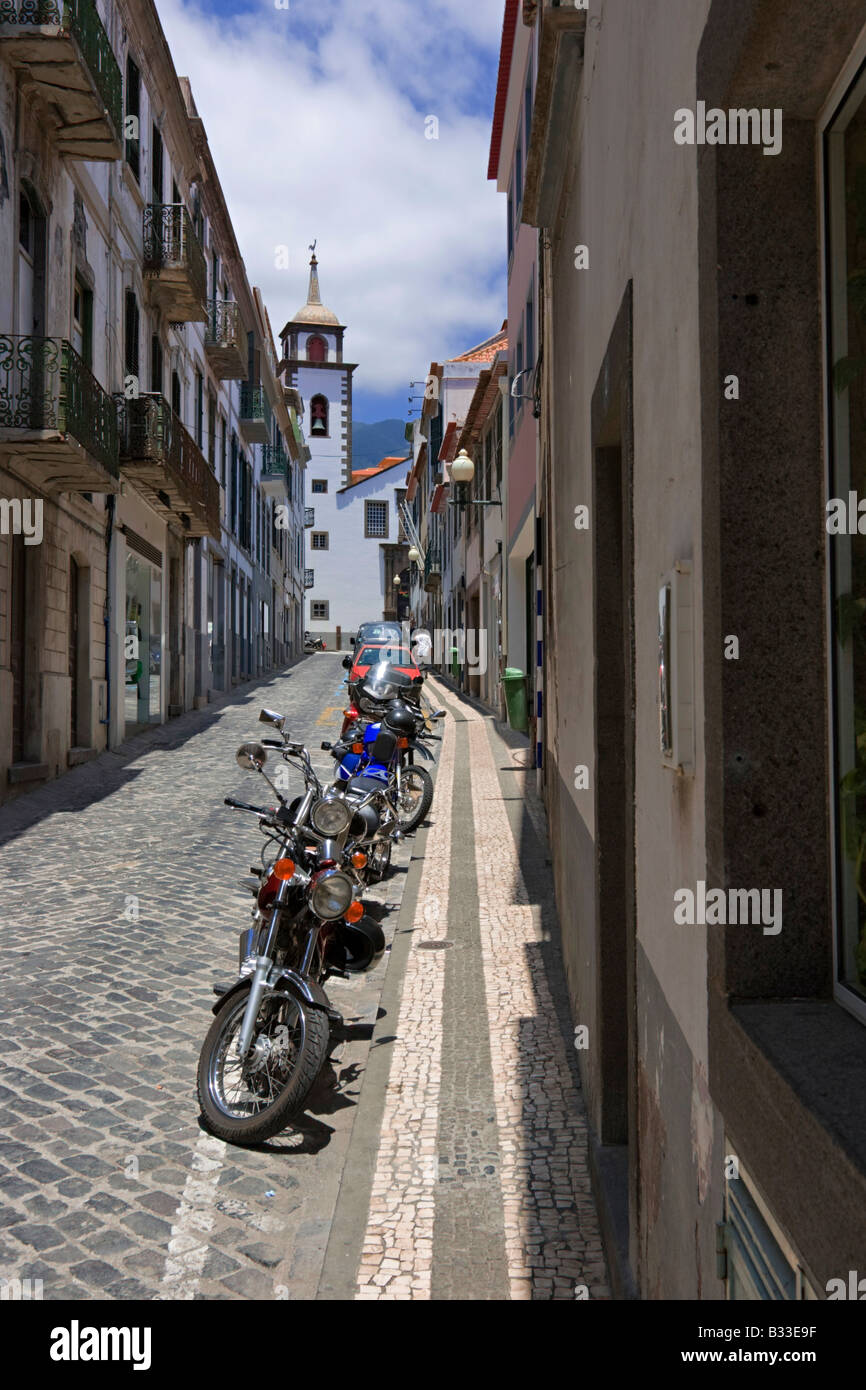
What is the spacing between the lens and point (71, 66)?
1270 cm

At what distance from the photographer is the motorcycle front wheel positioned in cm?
452

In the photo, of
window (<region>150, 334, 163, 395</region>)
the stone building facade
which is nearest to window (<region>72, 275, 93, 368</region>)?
the stone building facade

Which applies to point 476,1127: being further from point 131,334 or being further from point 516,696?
point 131,334

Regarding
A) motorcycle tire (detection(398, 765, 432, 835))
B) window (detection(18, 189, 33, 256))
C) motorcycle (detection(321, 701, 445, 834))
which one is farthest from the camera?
window (detection(18, 189, 33, 256))

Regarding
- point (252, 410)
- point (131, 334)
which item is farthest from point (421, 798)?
point (252, 410)

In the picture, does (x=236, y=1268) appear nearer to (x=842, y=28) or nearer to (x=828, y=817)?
→ (x=828, y=817)

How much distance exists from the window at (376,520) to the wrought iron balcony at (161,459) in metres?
53.7

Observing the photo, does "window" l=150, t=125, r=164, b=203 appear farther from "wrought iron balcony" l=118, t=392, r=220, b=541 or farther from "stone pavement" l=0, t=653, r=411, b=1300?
"stone pavement" l=0, t=653, r=411, b=1300

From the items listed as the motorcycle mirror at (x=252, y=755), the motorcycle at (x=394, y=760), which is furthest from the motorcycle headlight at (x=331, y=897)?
the motorcycle at (x=394, y=760)

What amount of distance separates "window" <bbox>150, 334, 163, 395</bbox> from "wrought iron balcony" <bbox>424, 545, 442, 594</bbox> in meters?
23.2

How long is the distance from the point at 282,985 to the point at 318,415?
74.2 m

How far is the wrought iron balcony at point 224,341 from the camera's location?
84.7 ft

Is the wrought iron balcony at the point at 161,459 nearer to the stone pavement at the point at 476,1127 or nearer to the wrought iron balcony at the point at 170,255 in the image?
the wrought iron balcony at the point at 170,255

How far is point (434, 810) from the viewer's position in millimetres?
12141
